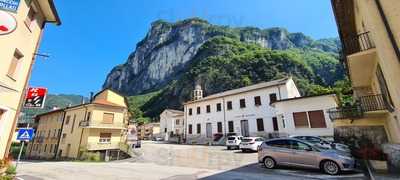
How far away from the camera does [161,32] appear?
144625 millimetres

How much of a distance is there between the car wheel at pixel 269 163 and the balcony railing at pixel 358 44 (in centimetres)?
669

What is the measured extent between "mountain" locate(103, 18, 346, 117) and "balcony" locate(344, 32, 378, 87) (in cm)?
4915

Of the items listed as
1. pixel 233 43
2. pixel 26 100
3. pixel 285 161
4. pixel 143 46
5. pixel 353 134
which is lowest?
pixel 285 161

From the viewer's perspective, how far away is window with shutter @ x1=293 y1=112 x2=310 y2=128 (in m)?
21.7

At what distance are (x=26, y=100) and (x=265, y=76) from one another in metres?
68.6

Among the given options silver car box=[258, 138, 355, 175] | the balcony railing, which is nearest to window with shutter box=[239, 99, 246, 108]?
silver car box=[258, 138, 355, 175]

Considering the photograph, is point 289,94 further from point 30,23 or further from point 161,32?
point 161,32

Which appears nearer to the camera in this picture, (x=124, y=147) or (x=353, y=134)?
(x=353, y=134)

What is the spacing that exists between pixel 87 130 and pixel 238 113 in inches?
849

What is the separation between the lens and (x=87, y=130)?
26344 mm

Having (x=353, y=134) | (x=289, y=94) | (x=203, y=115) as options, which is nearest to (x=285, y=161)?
(x=353, y=134)

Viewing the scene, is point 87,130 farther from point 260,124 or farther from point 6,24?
point 6,24

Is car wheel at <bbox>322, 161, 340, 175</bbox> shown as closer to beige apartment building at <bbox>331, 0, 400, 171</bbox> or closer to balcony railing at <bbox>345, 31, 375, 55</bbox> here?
beige apartment building at <bbox>331, 0, 400, 171</bbox>

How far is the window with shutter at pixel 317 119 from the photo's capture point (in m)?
20.8
